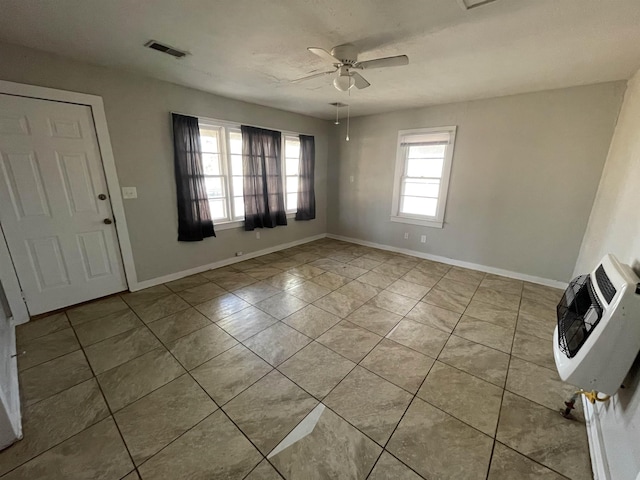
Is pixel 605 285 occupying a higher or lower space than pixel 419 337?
higher

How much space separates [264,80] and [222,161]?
1.35 meters

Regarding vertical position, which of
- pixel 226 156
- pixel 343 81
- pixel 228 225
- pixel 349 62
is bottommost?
pixel 228 225

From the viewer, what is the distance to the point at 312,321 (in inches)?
102

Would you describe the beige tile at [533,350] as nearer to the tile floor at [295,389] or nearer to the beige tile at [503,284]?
the tile floor at [295,389]

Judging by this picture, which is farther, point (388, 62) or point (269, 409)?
point (388, 62)

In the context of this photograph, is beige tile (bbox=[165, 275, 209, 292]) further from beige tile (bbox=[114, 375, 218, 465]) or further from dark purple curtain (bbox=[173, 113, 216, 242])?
beige tile (bbox=[114, 375, 218, 465])

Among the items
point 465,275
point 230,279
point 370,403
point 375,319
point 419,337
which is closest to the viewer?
point 370,403

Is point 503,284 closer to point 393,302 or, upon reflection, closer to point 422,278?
point 422,278

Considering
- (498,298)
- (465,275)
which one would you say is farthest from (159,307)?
(465,275)

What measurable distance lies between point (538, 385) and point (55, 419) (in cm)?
320

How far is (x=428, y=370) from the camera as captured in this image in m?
1.96

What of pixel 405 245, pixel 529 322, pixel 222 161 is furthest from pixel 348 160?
pixel 529 322

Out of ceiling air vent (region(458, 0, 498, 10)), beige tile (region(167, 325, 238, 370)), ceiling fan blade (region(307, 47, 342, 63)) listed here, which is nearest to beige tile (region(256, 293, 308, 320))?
beige tile (region(167, 325, 238, 370))

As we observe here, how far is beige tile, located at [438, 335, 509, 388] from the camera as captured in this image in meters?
1.93
